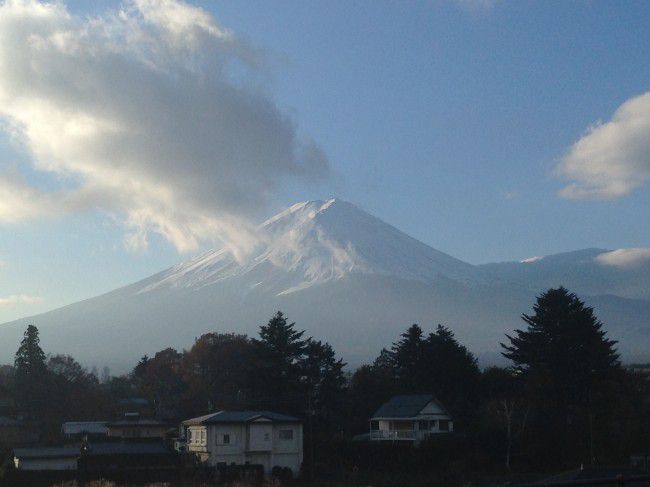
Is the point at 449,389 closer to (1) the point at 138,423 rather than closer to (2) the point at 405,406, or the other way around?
(2) the point at 405,406

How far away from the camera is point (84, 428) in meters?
41.6

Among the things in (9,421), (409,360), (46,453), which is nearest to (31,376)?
(9,421)

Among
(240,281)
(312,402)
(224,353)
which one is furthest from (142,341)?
(312,402)

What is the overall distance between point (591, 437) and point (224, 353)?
2541 cm

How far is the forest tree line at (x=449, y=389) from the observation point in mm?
34031

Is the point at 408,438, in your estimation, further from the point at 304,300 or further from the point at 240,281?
the point at 240,281

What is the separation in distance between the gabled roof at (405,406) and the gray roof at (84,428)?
13.3 m

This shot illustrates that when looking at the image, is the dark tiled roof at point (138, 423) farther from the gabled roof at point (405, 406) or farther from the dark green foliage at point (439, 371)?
the dark green foliage at point (439, 371)

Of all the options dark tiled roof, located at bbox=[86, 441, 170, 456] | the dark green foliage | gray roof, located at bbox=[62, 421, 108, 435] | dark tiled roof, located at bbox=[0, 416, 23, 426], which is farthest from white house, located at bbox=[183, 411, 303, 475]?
dark tiled roof, located at bbox=[0, 416, 23, 426]

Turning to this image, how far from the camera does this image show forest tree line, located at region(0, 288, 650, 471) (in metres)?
34.0

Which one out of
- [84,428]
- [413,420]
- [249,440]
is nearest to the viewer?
[249,440]

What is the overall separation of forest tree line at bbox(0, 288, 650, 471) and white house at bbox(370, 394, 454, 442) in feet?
4.37

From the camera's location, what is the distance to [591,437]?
3284 cm

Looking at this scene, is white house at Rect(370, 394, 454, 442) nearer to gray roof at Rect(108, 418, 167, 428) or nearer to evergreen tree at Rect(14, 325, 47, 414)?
gray roof at Rect(108, 418, 167, 428)
